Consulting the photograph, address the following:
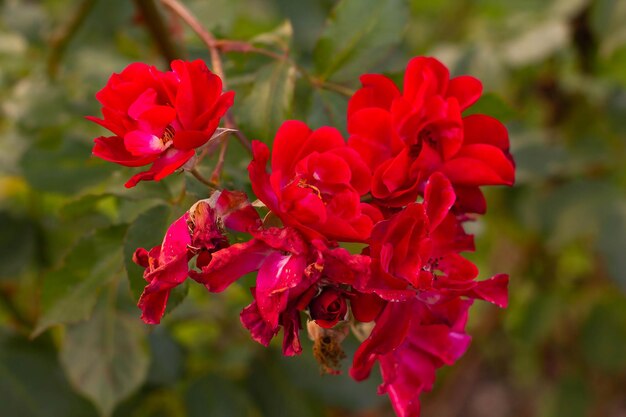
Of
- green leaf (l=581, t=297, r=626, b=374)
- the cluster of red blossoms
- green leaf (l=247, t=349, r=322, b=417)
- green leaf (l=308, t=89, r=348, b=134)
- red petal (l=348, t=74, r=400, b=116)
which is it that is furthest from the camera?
green leaf (l=581, t=297, r=626, b=374)

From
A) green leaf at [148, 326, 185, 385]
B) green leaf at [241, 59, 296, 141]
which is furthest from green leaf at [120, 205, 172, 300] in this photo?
green leaf at [148, 326, 185, 385]

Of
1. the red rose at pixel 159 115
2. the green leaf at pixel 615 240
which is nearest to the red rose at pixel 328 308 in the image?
the red rose at pixel 159 115

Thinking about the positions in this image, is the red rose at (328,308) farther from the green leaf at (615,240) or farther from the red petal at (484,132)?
the green leaf at (615,240)

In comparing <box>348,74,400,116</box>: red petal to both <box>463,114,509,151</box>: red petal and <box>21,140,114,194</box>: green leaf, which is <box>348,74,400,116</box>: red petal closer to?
<box>463,114,509,151</box>: red petal

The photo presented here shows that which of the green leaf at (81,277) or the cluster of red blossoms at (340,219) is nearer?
the cluster of red blossoms at (340,219)

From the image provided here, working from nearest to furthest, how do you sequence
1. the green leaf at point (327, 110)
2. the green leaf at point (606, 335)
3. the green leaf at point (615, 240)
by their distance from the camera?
the green leaf at point (327, 110) → the green leaf at point (615, 240) → the green leaf at point (606, 335)

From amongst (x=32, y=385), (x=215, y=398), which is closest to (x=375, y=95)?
(x=215, y=398)

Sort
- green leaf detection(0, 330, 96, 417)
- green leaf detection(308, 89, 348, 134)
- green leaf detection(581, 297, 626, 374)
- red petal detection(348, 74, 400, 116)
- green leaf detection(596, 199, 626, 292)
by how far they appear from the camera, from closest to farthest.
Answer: red petal detection(348, 74, 400, 116), green leaf detection(308, 89, 348, 134), green leaf detection(0, 330, 96, 417), green leaf detection(596, 199, 626, 292), green leaf detection(581, 297, 626, 374)
